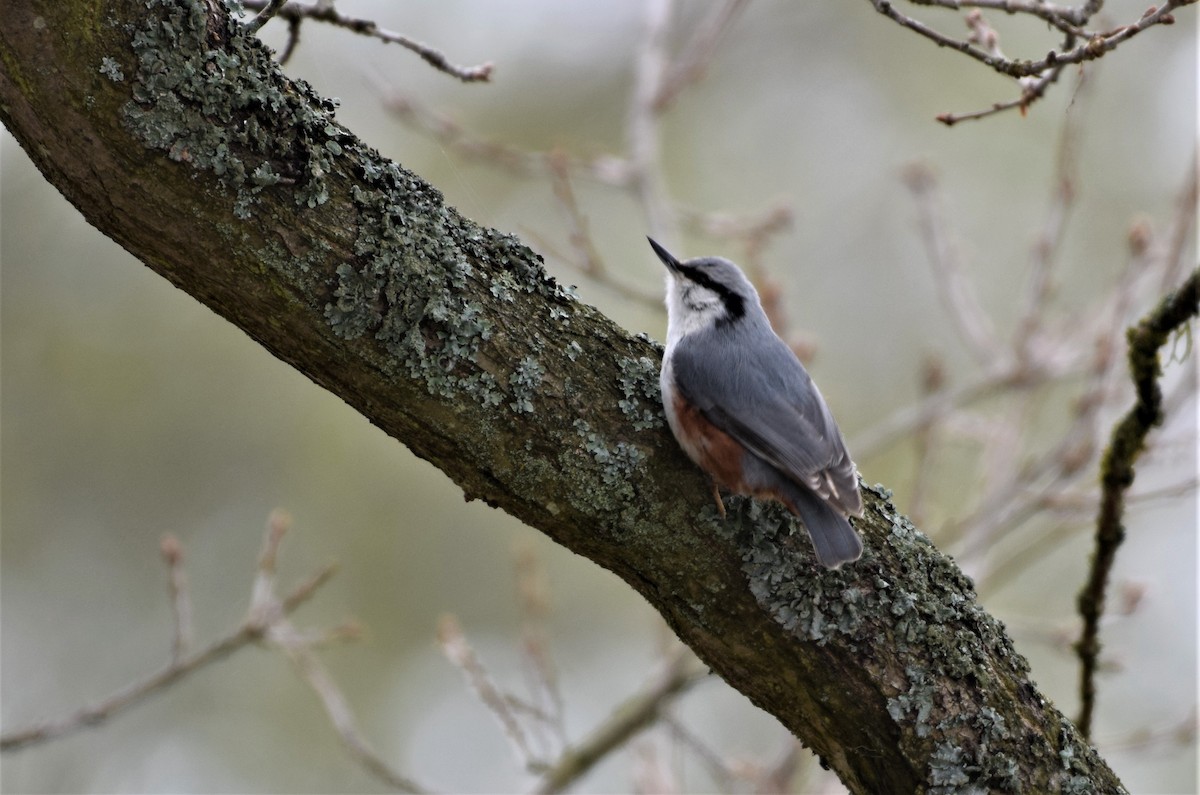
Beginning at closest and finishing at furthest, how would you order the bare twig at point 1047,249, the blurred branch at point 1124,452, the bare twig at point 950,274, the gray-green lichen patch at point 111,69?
the gray-green lichen patch at point 111,69
the blurred branch at point 1124,452
the bare twig at point 1047,249
the bare twig at point 950,274

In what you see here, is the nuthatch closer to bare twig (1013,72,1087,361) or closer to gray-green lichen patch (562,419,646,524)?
gray-green lichen patch (562,419,646,524)

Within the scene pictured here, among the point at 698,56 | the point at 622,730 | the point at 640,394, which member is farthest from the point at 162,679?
the point at 698,56

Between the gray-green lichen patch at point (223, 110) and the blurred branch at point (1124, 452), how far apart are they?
176cm

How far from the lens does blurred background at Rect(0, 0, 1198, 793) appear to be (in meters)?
6.65

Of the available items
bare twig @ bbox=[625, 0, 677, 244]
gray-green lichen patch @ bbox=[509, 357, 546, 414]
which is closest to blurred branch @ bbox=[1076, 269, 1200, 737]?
gray-green lichen patch @ bbox=[509, 357, 546, 414]

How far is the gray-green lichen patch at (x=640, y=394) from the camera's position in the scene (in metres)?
2.26

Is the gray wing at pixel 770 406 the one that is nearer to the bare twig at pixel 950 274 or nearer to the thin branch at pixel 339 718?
the bare twig at pixel 950 274

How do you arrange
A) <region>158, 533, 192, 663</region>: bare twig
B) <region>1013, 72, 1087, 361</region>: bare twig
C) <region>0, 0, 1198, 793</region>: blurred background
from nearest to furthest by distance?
1. <region>158, 533, 192, 663</region>: bare twig
2. <region>1013, 72, 1087, 361</region>: bare twig
3. <region>0, 0, 1198, 793</region>: blurred background

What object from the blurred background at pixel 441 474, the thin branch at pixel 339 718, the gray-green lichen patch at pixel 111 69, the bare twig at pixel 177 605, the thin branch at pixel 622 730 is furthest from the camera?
the blurred background at pixel 441 474

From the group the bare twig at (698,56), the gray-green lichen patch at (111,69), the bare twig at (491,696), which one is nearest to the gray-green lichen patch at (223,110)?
the gray-green lichen patch at (111,69)

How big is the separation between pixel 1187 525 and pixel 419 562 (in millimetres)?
5520

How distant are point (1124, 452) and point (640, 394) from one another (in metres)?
1.19

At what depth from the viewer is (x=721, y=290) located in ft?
11.4

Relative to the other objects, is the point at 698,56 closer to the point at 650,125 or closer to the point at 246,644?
the point at 650,125
